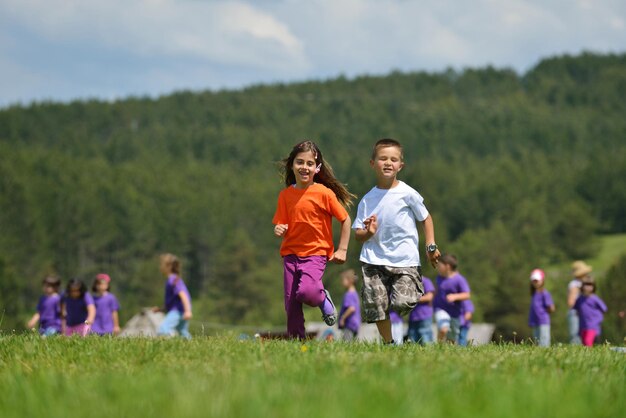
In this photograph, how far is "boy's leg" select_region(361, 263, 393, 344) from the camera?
9.31 meters

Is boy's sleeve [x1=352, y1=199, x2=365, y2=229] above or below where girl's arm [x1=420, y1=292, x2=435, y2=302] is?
A: above

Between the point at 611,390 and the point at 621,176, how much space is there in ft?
537

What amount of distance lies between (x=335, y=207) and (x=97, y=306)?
27.0 feet

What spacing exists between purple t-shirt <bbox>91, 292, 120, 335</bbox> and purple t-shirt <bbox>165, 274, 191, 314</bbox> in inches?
35.5

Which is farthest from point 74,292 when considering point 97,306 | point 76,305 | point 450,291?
point 450,291

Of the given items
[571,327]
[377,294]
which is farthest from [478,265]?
[377,294]

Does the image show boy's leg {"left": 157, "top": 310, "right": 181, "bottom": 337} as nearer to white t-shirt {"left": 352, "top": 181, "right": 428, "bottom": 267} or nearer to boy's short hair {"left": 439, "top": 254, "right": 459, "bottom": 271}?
boy's short hair {"left": 439, "top": 254, "right": 459, "bottom": 271}

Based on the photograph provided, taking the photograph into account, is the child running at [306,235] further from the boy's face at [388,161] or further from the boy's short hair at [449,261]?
the boy's short hair at [449,261]

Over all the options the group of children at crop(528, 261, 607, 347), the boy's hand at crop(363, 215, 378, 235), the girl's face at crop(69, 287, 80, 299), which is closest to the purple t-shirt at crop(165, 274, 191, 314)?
the girl's face at crop(69, 287, 80, 299)

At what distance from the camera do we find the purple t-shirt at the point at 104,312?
639 inches

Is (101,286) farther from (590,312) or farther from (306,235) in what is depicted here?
(590,312)

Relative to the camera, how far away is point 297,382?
5.19 meters

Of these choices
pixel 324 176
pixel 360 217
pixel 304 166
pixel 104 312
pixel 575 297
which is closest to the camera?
pixel 304 166

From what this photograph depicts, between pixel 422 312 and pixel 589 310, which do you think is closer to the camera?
pixel 422 312
